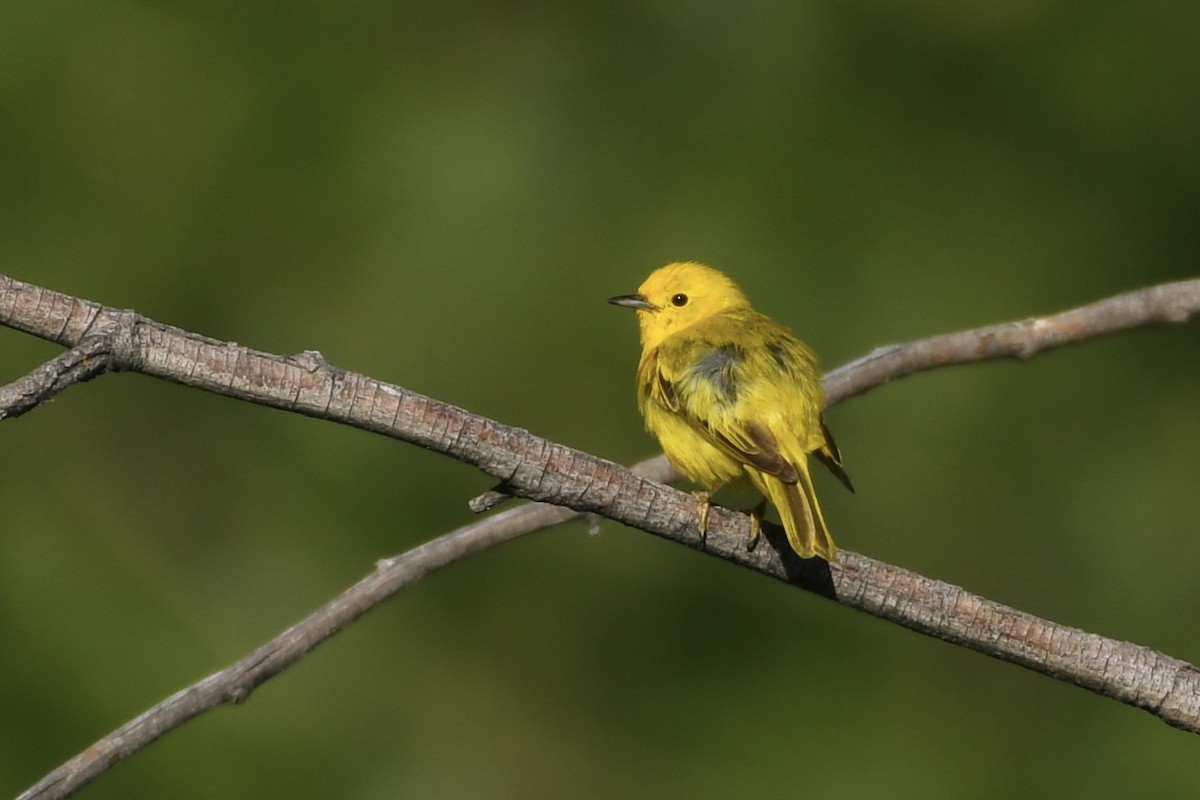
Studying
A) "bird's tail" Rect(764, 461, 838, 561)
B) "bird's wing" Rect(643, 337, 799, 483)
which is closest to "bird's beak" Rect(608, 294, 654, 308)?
"bird's wing" Rect(643, 337, 799, 483)

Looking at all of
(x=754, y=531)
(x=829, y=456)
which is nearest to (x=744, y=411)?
(x=829, y=456)

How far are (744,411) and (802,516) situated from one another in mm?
521

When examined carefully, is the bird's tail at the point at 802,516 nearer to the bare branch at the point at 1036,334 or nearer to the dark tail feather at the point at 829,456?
the dark tail feather at the point at 829,456

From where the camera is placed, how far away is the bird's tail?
11.4 feet

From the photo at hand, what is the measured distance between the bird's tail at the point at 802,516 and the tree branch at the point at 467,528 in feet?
0.16

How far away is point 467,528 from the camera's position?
13.4ft

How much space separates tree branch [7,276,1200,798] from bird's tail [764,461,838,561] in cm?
5

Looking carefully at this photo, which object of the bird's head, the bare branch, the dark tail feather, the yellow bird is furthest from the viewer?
the bird's head

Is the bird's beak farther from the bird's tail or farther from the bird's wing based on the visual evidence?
the bird's tail

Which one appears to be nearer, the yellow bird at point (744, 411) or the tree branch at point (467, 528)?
the tree branch at point (467, 528)

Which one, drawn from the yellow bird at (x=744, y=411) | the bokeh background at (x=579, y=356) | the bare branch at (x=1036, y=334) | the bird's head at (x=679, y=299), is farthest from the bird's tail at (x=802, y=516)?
the bokeh background at (x=579, y=356)

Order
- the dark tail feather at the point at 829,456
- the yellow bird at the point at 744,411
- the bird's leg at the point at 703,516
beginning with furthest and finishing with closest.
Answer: the dark tail feather at the point at 829,456 → the yellow bird at the point at 744,411 → the bird's leg at the point at 703,516

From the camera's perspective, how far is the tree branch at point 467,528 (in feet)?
9.46

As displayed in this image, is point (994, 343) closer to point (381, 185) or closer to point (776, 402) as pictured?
point (776, 402)
